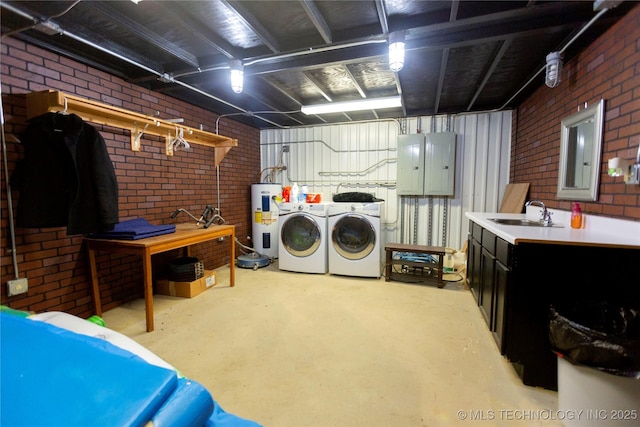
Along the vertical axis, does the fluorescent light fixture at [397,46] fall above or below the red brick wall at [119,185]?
above

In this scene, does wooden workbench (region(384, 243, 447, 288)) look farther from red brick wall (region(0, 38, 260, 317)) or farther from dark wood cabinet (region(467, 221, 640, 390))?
red brick wall (region(0, 38, 260, 317))

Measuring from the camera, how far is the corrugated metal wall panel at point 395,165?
3775 millimetres

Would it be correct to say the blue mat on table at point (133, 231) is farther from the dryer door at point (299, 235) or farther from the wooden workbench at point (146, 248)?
the dryer door at point (299, 235)

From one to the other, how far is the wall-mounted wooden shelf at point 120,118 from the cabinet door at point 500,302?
3.18 meters

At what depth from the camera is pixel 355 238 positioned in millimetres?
3672

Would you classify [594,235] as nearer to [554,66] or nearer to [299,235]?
[554,66]

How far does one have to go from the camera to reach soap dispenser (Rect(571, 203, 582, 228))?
202 cm

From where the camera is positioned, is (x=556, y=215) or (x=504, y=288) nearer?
(x=504, y=288)

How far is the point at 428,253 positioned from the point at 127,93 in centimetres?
373

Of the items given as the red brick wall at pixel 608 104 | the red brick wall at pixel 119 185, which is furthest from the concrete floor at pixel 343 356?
the red brick wall at pixel 608 104

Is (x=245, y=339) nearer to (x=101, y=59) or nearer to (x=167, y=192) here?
(x=167, y=192)

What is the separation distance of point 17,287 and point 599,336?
3.49 m

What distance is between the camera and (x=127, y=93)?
2.67 metres

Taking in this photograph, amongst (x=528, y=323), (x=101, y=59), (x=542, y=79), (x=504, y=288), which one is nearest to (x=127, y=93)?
(x=101, y=59)
